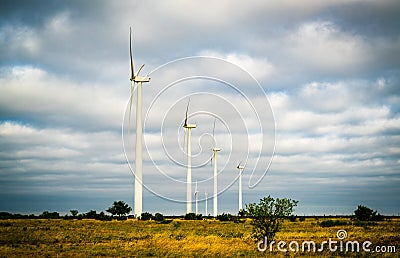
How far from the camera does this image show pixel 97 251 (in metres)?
44.0

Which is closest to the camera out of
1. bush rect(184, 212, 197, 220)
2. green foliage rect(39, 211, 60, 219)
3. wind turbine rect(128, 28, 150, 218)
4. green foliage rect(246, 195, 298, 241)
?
green foliage rect(246, 195, 298, 241)

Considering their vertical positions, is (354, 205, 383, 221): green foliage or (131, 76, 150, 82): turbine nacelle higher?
(131, 76, 150, 82): turbine nacelle

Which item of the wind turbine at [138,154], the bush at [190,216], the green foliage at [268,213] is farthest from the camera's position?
the bush at [190,216]

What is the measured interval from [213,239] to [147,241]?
25.1 ft

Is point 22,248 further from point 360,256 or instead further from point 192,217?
point 192,217

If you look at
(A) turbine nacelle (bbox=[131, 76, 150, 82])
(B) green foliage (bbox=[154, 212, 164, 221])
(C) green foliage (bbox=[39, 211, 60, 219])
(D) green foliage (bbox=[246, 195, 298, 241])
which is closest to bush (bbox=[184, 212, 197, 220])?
(B) green foliage (bbox=[154, 212, 164, 221])

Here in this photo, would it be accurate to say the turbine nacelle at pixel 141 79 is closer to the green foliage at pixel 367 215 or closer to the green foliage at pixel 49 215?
the green foliage at pixel 49 215

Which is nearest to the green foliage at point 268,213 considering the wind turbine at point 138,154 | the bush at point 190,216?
the wind turbine at point 138,154

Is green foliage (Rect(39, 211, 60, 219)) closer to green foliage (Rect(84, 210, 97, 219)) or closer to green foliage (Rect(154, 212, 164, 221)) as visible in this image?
green foliage (Rect(84, 210, 97, 219))

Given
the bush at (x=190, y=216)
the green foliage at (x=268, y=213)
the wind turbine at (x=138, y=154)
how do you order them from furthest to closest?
the bush at (x=190, y=216)
the wind turbine at (x=138, y=154)
the green foliage at (x=268, y=213)

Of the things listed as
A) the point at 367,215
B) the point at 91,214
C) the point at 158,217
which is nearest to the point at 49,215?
the point at 91,214

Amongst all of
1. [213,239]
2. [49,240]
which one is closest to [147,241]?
[213,239]

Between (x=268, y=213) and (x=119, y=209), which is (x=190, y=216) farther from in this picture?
(x=268, y=213)

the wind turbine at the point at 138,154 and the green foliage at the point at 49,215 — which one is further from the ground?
the wind turbine at the point at 138,154
